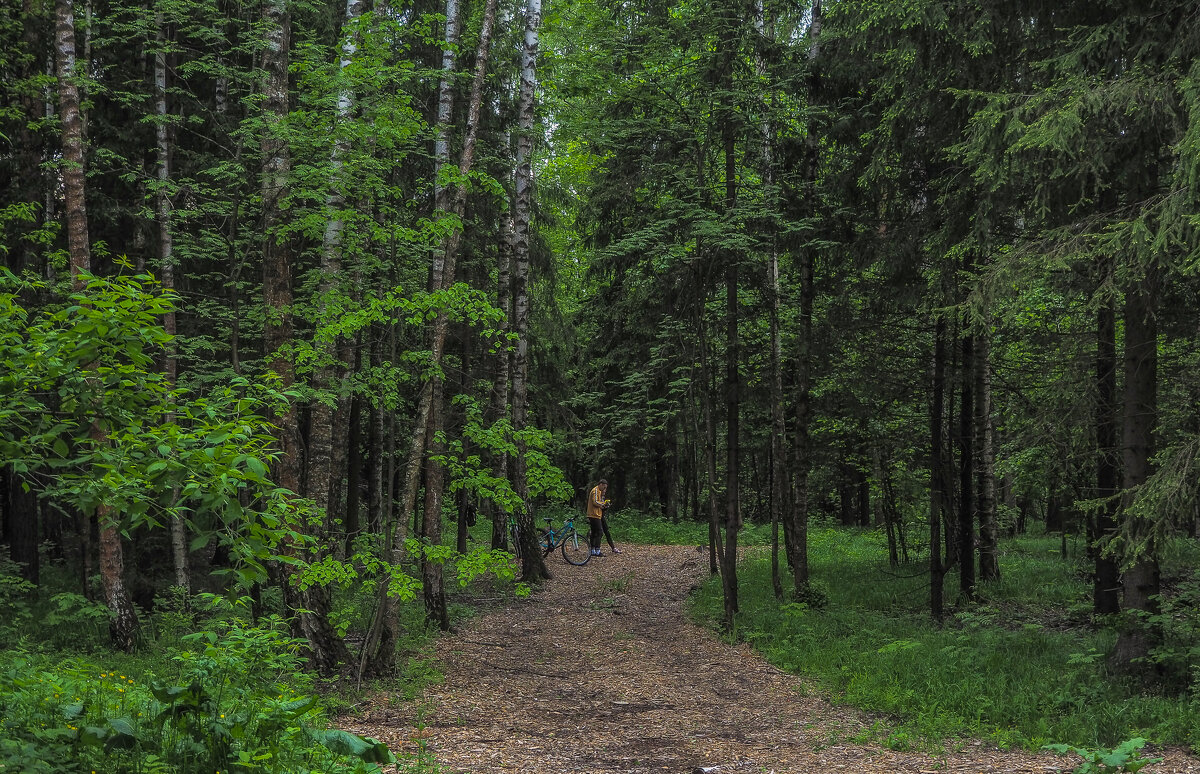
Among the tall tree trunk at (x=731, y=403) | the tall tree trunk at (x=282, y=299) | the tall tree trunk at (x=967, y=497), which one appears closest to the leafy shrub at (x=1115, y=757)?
the tall tree trunk at (x=282, y=299)

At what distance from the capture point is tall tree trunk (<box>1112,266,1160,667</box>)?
759 centimetres

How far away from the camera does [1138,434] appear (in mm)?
7812

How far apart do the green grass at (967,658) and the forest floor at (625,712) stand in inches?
13.5

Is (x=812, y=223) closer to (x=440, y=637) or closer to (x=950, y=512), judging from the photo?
(x=950, y=512)

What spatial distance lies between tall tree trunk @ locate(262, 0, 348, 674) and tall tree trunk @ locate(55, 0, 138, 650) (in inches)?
98.7

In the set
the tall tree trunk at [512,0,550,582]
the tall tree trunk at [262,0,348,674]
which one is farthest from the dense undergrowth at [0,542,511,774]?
the tall tree trunk at [512,0,550,582]

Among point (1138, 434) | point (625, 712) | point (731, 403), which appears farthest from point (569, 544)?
point (1138, 434)

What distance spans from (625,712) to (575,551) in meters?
11.1

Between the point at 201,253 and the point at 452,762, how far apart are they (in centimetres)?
744

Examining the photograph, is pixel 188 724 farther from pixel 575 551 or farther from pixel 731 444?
pixel 575 551

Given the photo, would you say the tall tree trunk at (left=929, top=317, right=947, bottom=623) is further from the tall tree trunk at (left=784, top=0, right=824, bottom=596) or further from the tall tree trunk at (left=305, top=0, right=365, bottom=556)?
the tall tree trunk at (left=305, top=0, right=365, bottom=556)

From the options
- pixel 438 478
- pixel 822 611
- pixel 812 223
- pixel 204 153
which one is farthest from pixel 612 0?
pixel 822 611

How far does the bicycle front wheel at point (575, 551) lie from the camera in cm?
1894

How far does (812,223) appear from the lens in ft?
39.2
